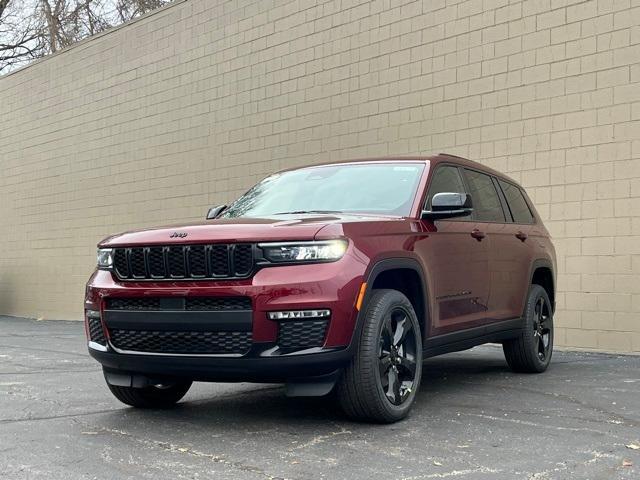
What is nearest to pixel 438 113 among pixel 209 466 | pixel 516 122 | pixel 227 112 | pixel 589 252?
pixel 516 122

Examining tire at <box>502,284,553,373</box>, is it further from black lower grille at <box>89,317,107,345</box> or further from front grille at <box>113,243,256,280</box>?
black lower grille at <box>89,317,107,345</box>

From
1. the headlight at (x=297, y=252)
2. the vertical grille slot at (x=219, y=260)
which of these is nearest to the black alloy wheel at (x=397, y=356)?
the headlight at (x=297, y=252)

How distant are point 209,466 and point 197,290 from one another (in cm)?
112

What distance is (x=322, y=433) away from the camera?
196 inches

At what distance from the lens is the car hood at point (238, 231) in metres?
4.89

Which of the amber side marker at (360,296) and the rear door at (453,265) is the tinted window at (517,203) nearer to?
the rear door at (453,265)

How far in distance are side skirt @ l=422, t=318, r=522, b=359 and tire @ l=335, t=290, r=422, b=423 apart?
13.7 inches

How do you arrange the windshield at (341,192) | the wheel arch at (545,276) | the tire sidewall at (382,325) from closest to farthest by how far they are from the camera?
the tire sidewall at (382,325) < the windshield at (341,192) < the wheel arch at (545,276)

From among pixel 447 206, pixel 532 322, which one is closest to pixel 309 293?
pixel 447 206

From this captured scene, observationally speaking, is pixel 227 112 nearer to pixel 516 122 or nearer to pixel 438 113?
pixel 438 113

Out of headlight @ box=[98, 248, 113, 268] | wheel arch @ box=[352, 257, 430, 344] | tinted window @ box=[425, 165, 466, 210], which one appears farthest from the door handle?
headlight @ box=[98, 248, 113, 268]

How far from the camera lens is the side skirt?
5.89 meters

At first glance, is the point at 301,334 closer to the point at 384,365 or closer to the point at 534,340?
the point at 384,365

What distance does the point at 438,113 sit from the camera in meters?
11.4
